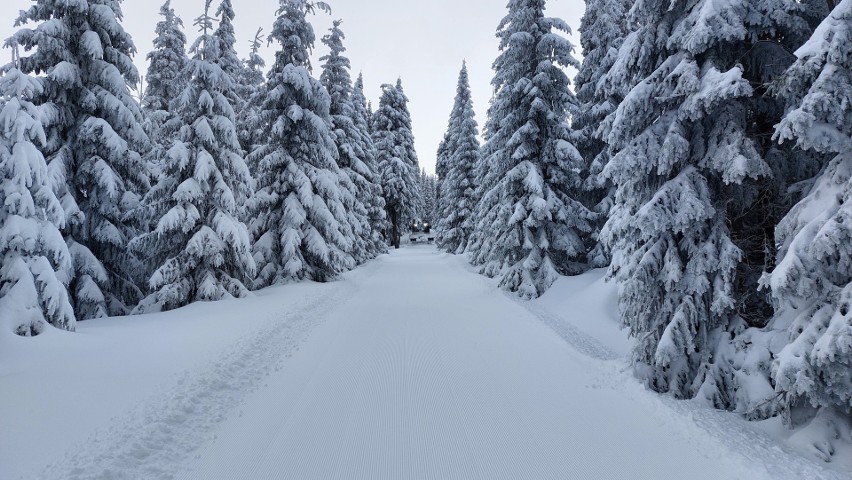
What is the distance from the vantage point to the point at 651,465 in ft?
14.3

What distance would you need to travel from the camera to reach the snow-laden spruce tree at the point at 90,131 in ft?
38.3

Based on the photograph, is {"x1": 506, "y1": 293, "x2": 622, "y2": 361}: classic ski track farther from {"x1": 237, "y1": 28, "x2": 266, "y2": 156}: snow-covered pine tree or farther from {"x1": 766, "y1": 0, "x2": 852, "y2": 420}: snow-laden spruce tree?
{"x1": 237, "y1": 28, "x2": 266, "y2": 156}: snow-covered pine tree

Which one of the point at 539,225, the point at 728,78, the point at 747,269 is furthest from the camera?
the point at 539,225

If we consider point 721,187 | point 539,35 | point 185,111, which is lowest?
point 721,187

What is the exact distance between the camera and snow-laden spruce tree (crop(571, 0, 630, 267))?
621 inches

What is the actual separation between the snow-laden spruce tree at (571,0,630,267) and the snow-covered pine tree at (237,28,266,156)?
13.4m

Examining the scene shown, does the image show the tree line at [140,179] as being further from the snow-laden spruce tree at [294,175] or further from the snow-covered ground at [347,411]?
the snow-covered ground at [347,411]

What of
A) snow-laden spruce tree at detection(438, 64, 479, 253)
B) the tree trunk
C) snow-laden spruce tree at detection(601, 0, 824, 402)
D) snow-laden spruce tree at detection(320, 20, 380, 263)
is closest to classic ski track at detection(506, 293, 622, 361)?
snow-laden spruce tree at detection(601, 0, 824, 402)

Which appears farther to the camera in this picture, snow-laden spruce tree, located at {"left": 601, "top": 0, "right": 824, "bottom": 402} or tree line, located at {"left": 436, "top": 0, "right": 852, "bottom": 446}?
snow-laden spruce tree, located at {"left": 601, "top": 0, "right": 824, "bottom": 402}

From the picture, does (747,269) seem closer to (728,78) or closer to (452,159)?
(728,78)

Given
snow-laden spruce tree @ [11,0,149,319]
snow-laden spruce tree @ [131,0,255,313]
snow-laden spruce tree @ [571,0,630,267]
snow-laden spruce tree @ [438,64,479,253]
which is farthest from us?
snow-laden spruce tree @ [438,64,479,253]

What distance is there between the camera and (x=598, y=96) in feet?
52.5

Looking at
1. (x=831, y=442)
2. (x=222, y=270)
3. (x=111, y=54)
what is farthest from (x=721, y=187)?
(x=111, y=54)

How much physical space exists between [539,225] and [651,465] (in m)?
11.5
